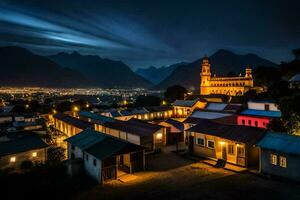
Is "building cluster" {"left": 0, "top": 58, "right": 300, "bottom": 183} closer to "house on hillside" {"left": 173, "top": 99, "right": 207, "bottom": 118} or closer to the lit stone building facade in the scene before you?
"house on hillside" {"left": 173, "top": 99, "right": 207, "bottom": 118}

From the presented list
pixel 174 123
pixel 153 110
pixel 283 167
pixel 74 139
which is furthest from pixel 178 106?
pixel 283 167

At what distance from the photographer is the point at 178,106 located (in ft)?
190

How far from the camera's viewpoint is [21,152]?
22859 mm

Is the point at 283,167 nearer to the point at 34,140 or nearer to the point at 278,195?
the point at 278,195

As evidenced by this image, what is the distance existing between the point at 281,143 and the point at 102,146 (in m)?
13.9

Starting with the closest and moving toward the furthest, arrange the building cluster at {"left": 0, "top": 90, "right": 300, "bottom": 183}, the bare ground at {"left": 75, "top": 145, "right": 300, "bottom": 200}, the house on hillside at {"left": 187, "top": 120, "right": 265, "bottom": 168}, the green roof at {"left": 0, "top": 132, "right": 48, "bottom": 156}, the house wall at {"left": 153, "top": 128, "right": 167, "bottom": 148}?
the bare ground at {"left": 75, "top": 145, "right": 300, "bottom": 200} → the building cluster at {"left": 0, "top": 90, "right": 300, "bottom": 183} → the house on hillside at {"left": 187, "top": 120, "right": 265, "bottom": 168} → the green roof at {"left": 0, "top": 132, "right": 48, "bottom": 156} → the house wall at {"left": 153, "top": 128, "right": 167, "bottom": 148}

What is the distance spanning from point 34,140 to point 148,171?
42.5ft

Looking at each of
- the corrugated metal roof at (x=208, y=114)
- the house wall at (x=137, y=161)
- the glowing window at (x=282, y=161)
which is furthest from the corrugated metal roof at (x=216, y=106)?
the house wall at (x=137, y=161)

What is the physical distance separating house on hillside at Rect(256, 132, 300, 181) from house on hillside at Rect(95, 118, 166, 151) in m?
11.6

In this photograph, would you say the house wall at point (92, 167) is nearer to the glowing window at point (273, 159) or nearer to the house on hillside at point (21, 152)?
the house on hillside at point (21, 152)

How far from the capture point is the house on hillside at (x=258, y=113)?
35.5m

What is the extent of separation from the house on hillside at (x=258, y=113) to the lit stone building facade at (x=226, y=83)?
54326 mm

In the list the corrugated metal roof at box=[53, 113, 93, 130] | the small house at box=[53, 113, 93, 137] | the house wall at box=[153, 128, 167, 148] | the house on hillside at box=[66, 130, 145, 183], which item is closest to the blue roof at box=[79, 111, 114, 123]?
the small house at box=[53, 113, 93, 137]

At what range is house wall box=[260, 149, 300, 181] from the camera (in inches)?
661
